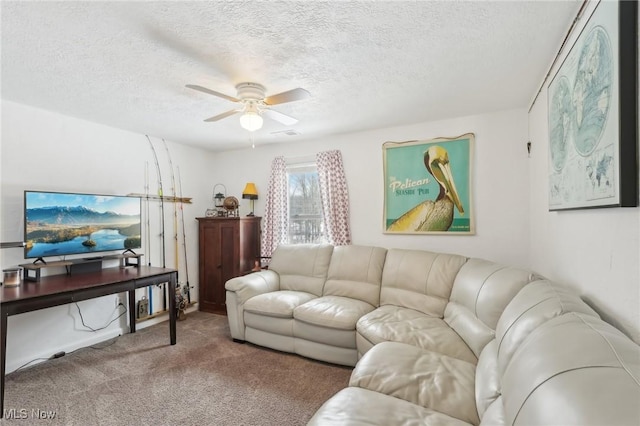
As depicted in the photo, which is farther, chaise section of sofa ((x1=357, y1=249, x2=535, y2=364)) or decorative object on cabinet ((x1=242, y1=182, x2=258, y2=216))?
decorative object on cabinet ((x1=242, y1=182, x2=258, y2=216))

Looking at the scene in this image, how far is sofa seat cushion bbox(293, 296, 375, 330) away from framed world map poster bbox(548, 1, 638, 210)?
175 centimetres

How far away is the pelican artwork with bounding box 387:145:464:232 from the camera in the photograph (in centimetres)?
320

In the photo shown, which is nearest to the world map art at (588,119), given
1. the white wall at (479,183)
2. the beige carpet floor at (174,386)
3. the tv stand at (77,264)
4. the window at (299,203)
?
the white wall at (479,183)

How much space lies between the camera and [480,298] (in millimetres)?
1994

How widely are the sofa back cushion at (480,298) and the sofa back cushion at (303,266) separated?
4.76 feet

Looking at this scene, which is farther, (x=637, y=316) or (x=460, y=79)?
(x=460, y=79)

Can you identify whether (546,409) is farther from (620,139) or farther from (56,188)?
(56,188)

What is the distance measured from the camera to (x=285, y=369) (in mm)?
2535

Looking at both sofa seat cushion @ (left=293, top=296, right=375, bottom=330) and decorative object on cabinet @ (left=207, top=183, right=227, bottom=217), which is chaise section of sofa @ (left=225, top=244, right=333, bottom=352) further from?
decorative object on cabinet @ (left=207, top=183, right=227, bottom=217)

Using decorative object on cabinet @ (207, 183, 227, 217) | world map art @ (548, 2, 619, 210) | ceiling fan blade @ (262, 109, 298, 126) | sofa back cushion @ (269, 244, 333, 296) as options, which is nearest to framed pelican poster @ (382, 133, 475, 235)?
sofa back cushion @ (269, 244, 333, 296)

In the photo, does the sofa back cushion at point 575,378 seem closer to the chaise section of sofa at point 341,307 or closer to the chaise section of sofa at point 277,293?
the chaise section of sofa at point 341,307

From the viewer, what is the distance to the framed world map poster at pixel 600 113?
3.17ft

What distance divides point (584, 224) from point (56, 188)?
14.4 feet

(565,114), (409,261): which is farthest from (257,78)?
(409,261)
